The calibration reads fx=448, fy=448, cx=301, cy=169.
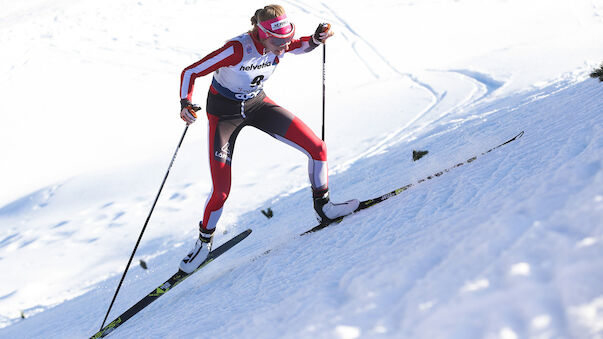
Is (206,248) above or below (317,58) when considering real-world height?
below

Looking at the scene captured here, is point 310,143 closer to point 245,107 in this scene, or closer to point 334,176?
point 245,107

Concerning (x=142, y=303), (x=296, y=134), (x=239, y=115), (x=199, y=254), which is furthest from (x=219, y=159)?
(x=142, y=303)

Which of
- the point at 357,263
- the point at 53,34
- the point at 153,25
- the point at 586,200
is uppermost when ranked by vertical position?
the point at 53,34

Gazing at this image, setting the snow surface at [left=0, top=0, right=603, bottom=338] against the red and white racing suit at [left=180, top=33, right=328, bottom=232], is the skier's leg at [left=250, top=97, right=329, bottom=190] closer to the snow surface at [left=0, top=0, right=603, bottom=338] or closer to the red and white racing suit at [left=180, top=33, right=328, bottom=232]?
the red and white racing suit at [left=180, top=33, right=328, bottom=232]

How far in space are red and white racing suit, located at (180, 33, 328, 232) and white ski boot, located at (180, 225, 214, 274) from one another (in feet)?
0.24

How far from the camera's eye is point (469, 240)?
1.90 metres

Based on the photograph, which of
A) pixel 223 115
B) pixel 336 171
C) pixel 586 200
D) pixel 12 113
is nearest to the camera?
pixel 586 200

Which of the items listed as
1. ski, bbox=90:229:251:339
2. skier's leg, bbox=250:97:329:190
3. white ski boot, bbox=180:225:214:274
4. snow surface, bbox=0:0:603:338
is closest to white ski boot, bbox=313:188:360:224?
skier's leg, bbox=250:97:329:190

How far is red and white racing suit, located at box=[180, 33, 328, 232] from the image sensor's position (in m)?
3.42

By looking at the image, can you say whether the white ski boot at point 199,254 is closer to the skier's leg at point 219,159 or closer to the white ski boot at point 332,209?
the skier's leg at point 219,159

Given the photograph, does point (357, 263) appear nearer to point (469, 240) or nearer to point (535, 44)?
point (469, 240)

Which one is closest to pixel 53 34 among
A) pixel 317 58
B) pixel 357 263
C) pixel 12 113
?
pixel 12 113

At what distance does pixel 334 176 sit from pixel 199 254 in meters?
3.21

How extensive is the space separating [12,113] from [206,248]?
11906 mm
